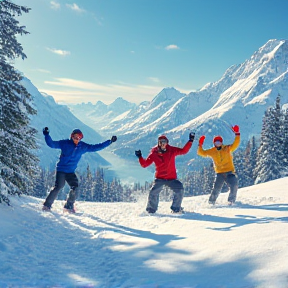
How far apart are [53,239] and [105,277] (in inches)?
89.4

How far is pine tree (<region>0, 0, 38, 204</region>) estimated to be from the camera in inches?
323

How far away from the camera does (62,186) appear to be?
8.27m

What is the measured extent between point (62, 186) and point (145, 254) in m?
4.82

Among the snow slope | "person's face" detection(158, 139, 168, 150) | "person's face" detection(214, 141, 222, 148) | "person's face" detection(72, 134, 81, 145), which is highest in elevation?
"person's face" detection(214, 141, 222, 148)

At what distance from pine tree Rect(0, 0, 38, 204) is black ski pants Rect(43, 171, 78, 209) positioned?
99cm

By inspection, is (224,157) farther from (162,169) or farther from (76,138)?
(76,138)

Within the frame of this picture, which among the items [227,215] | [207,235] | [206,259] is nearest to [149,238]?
[207,235]

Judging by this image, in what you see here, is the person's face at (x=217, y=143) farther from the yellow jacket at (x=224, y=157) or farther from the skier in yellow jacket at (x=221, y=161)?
the yellow jacket at (x=224, y=157)

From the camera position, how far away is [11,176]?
8.11m

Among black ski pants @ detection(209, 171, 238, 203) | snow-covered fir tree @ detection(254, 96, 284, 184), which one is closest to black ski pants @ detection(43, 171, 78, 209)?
black ski pants @ detection(209, 171, 238, 203)

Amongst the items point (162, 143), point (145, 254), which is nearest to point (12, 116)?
point (162, 143)

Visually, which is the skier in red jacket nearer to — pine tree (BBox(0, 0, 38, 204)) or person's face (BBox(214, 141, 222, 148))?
person's face (BBox(214, 141, 222, 148))

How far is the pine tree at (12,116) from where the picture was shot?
8.21 metres

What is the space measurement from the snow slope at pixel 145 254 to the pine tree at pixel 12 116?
6.84 feet
